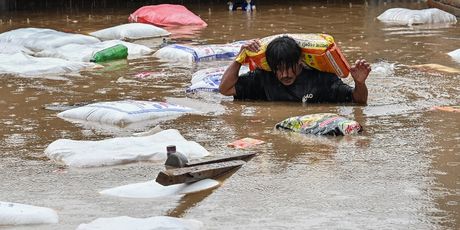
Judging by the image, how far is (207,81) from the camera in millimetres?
7371

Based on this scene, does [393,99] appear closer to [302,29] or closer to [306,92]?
[306,92]

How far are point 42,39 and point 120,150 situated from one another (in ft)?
19.0

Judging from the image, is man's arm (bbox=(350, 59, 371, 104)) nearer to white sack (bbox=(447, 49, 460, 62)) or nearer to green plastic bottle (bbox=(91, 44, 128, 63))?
white sack (bbox=(447, 49, 460, 62))

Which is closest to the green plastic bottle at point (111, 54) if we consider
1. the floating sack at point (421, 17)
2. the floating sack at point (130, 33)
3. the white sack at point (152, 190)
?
the floating sack at point (130, 33)

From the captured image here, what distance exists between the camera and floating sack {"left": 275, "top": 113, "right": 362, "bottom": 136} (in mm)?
5473

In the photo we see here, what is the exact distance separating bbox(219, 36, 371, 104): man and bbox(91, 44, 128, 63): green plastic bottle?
2886mm

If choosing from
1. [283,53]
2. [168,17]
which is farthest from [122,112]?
[168,17]


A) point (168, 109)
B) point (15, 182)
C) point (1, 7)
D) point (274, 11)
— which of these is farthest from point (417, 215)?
point (1, 7)

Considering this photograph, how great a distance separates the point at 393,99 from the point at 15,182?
11.0 feet

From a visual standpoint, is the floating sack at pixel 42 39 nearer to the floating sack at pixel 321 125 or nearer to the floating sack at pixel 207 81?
the floating sack at pixel 207 81

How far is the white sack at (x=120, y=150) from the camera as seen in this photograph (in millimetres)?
4848

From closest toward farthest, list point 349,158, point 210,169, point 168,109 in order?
1. point 210,169
2. point 349,158
3. point 168,109

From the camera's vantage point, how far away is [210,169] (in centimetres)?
442

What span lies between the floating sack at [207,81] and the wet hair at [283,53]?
1.04 metres
